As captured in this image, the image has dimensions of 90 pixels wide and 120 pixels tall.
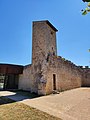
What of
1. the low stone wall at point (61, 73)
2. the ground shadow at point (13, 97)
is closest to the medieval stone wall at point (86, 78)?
the low stone wall at point (61, 73)

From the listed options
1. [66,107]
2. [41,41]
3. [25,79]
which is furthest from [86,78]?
[66,107]

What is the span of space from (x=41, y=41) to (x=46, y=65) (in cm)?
257

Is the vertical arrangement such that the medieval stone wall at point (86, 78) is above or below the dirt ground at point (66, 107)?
above


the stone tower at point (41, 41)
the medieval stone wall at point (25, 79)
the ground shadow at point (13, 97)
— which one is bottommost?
the ground shadow at point (13, 97)

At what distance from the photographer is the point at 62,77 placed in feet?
46.0

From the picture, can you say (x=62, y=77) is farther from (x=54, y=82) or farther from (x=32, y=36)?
(x=32, y=36)

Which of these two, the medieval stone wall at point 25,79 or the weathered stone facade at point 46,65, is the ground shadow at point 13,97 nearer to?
the weathered stone facade at point 46,65

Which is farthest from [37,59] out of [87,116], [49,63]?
[87,116]

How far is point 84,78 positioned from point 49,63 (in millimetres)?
10514

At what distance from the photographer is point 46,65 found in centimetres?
1216

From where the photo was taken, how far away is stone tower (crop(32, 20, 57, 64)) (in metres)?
12.7

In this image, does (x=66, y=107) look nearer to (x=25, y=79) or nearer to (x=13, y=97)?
(x=13, y=97)

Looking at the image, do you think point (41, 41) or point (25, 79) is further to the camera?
point (25, 79)

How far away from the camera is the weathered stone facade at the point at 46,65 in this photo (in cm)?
1197
